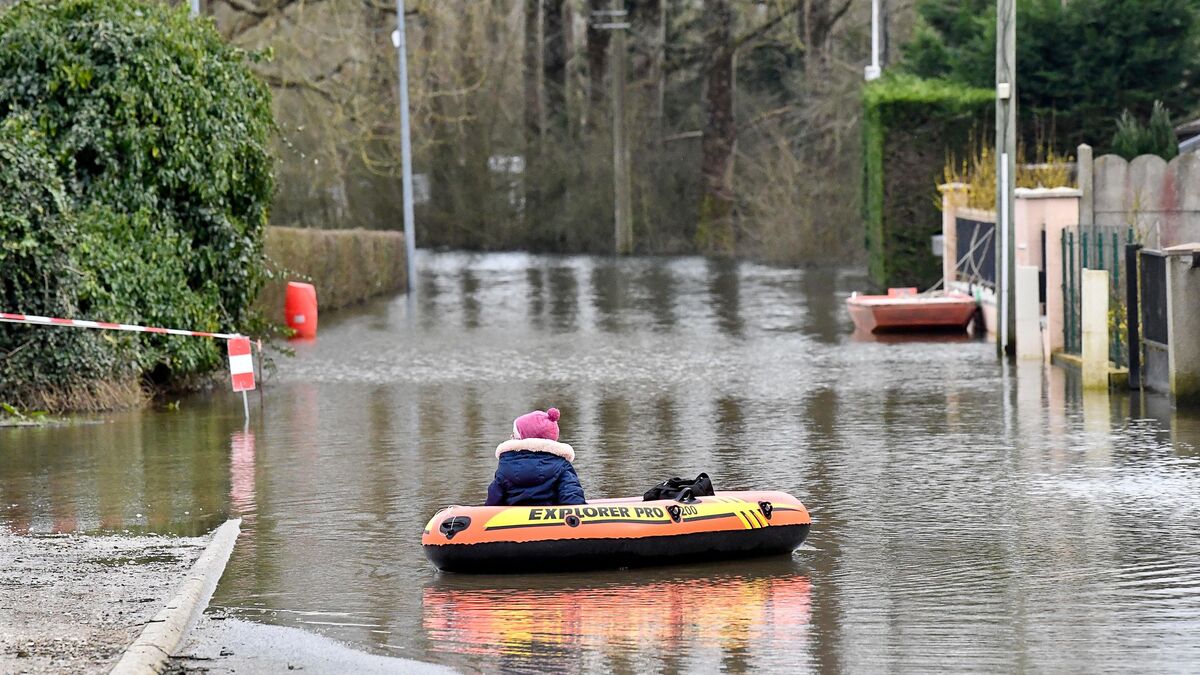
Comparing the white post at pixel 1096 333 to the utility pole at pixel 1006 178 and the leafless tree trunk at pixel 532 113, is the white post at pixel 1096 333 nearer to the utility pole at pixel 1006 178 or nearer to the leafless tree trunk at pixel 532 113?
the utility pole at pixel 1006 178

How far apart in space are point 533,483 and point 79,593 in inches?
94.6

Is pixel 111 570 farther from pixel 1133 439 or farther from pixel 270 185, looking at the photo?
pixel 270 185

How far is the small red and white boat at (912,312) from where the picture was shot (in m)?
27.6

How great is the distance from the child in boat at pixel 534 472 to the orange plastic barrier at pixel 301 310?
20210mm

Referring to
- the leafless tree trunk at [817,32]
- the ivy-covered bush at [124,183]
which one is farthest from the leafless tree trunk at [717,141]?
the ivy-covered bush at [124,183]

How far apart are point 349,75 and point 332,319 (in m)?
12.0

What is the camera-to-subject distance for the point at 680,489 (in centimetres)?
1072

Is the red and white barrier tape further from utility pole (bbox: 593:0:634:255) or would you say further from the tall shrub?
utility pole (bbox: 593:0:634:255)

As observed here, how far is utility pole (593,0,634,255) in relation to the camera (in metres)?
63.3

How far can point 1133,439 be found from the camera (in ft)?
50.7

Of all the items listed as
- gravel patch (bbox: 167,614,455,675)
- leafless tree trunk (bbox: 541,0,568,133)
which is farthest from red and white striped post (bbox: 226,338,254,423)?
leafless tree trunk (bbox: 541,0,568,133)

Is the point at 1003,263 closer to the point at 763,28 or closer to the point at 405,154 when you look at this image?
the point at 405,154

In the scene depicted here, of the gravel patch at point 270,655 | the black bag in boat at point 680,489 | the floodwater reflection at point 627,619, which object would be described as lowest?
the floodwater reflection at point 627,619

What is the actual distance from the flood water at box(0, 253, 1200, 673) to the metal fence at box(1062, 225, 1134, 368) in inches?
32.5
